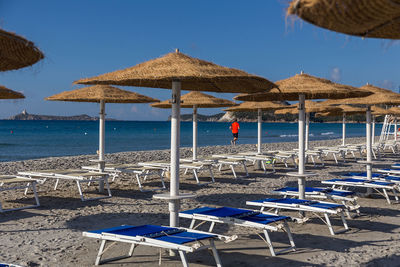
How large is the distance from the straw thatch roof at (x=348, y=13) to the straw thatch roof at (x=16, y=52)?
1.79 metres

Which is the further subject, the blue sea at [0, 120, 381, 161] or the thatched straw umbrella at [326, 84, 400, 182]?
the blue sea at [0, 120, 381, 161]

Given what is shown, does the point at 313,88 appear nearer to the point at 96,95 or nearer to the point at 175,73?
the point at 175,73

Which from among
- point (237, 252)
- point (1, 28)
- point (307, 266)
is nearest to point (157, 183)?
point (237, 252)

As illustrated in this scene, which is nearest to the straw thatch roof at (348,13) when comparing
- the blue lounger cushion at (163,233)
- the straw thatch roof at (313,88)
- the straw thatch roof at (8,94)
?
the blue lounger cushion at (163,233)

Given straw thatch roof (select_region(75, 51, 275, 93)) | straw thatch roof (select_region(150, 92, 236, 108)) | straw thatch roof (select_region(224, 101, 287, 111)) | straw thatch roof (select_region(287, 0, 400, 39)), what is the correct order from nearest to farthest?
straw thatch roof (select_region(287, 0, 400, 39)), straw thatch roof (select_region(75, 51, 275, 93)), straw thatch roof (select_region(150, 92, 236, 108)), straw thatch roof (select_region(224, 101, 287, 111))

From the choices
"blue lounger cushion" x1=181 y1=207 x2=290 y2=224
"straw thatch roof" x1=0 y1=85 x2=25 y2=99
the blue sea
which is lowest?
the blue sea

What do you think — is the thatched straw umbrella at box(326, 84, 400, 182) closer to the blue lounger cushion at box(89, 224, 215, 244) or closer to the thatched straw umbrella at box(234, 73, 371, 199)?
the thatched straw umbrella at box(234, 73, 371, 199)

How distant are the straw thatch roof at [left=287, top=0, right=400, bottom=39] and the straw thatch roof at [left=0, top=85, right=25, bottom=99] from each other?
5.12 meters

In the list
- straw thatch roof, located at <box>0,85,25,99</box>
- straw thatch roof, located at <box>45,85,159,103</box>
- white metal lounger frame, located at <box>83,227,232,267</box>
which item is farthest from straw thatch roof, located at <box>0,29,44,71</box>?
straw thatch roof, located at <box>45,85,159,103</box>

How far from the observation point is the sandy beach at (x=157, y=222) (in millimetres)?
4316

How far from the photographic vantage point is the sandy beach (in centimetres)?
432

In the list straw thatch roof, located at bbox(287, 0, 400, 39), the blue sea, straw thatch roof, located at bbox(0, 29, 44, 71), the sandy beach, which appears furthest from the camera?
the blue sea

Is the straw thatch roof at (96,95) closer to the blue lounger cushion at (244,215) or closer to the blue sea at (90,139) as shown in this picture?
the blue lounger cushion at (244,215)

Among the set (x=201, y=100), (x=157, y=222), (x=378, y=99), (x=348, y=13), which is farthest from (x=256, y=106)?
(x=348, y=13)
